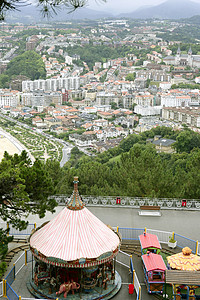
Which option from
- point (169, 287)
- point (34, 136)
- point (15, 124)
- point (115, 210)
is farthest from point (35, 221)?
point (15, 124)

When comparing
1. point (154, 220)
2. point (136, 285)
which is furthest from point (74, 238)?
point (154, 220)

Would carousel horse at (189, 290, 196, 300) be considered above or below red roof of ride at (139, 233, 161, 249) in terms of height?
below

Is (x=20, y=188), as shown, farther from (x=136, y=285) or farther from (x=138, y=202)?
(x=138, y=202)

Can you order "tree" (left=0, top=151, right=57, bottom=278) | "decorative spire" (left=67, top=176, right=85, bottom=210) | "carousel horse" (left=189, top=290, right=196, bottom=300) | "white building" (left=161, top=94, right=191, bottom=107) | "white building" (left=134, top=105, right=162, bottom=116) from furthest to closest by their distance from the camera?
1. "white building" (left=161, top=94, right=191, bottom=107)
2. "white building" (left=134, top=105, right=162, bottom=116)
3. "tree" (left=0, top=151, right=57, bottom=278)
4. "decorative spire" (left=67, top=176, right=85, bottom=210)
5. "carousel horse" (left=189, top=290, right=196, bottom=300)

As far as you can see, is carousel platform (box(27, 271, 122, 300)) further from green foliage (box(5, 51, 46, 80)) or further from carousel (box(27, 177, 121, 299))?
green foliage (box(5, 51, 46, 80))

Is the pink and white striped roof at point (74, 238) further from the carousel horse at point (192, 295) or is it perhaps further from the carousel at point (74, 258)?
the carousel horse at point (192, 295)

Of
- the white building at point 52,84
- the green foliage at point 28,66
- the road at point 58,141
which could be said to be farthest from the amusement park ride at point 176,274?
the green foliage at point 28,66

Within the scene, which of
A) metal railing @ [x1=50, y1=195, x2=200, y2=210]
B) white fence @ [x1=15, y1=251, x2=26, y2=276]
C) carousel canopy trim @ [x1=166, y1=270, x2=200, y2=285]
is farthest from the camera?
metal railing @ [x1=50, y1=195, x2=200, y2=210]

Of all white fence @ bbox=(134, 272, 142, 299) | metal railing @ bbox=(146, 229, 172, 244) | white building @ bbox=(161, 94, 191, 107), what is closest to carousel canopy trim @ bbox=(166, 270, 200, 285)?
white fence @ bbox=(134, 272, 142, 299)
